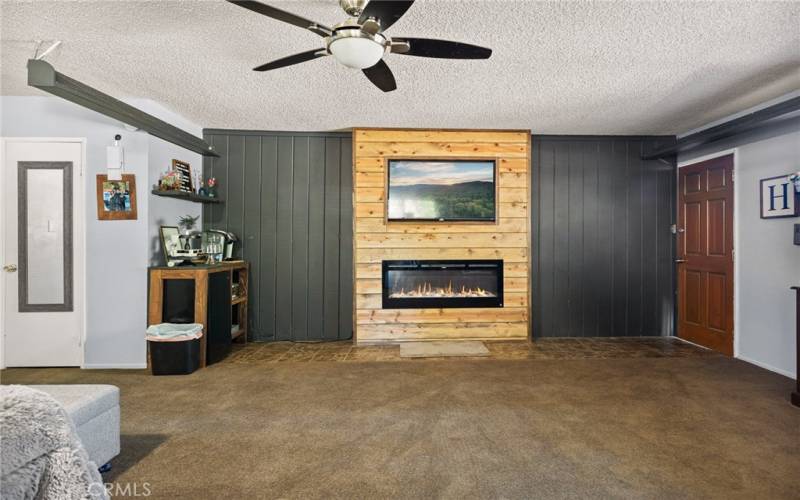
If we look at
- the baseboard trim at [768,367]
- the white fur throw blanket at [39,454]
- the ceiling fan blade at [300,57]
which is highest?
the ceiling fan blade at [300,57]

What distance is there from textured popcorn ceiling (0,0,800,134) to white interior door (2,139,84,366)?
631 millimetres

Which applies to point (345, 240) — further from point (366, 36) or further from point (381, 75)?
point (366, 36)

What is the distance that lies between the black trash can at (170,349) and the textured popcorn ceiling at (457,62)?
83.8 inches

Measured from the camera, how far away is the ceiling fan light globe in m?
1.85

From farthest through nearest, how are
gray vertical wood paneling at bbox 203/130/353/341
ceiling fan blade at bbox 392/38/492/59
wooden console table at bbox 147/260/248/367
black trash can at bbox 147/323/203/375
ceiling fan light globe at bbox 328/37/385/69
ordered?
gray vertical wood paneling at bbox 203/130/353/341 → wooden console table at bbox 147/260/248/367 → black trash can at bbox 147/323/203/375 → ceiling fan blade at bbox 392/38/492/59 → ceiling fan light globe at bbox 328/37/385/69

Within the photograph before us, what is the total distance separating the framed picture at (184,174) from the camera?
3.79 m

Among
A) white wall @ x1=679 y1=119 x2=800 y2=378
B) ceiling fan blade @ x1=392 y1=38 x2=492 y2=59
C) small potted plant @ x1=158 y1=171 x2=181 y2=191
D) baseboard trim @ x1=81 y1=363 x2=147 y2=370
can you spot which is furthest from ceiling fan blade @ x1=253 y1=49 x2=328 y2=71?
white wall @ x1=679 y1=119 x2=800 y2=378

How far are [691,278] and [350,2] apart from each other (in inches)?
188

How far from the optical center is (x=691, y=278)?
4465mm

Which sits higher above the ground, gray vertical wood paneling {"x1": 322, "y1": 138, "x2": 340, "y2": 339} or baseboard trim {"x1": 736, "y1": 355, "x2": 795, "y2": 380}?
gray vertical wood paneling {"x1": 322, "y1": 138, "x2": 340, "y2": 339}

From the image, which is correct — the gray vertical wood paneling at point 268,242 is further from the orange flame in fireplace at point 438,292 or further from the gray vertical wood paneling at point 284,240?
the orange flame in fireplace at point 438,292

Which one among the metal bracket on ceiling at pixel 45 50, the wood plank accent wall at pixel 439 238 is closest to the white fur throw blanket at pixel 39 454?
the metal bracket on ceiling at pixel 45 50

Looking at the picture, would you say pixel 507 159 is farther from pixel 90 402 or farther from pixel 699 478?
pixel 90 402

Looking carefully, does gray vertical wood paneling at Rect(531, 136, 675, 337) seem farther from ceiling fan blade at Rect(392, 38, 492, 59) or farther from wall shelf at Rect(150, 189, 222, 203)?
wall shelf at Rect(150, 189, 222, 203)
